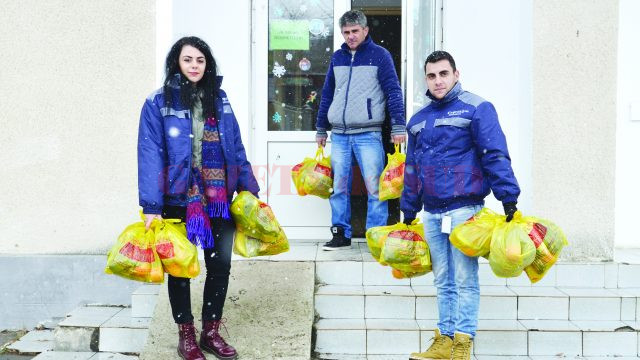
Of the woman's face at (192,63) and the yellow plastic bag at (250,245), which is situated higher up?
the woman's face at (192,63)

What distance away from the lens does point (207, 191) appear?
416cm

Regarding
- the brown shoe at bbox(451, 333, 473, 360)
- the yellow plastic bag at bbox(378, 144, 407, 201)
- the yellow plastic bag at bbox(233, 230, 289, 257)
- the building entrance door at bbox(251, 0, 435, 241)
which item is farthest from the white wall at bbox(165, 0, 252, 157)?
the brown shoe at bbox(451, 333, 473, 360)

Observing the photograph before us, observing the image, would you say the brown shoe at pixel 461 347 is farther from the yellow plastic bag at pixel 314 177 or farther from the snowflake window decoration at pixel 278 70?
the snowflake window decoration at pixel 278 70

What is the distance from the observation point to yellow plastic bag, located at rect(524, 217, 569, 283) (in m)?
3.87

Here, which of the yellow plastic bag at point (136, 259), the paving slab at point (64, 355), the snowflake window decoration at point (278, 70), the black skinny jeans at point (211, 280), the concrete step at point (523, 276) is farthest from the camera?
the snowflake window decoration at point (278, 70)

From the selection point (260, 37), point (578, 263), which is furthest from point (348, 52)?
point (578, 263)

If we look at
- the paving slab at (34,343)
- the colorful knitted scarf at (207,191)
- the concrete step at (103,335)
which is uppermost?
the colorful knitted scarf at (207,191)

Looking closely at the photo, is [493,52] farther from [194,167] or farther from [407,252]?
[194,167]

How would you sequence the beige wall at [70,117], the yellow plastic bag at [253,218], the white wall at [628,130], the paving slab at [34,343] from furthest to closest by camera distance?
the white wall at [628,130] → the beige wall at [70,117] → the paving slab at [34,343] → the yellow plastic bag at [253,218]

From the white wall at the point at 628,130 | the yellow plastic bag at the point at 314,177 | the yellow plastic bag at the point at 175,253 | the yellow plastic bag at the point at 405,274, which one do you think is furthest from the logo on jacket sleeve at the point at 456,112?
the white wall at the point at 628,130

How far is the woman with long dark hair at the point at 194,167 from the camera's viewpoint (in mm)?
4004

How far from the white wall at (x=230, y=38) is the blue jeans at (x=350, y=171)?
94 cm

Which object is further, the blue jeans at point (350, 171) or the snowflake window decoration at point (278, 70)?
the snowflake window decoration at point (278, 70)

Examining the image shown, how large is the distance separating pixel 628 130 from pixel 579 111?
1.31 meters
